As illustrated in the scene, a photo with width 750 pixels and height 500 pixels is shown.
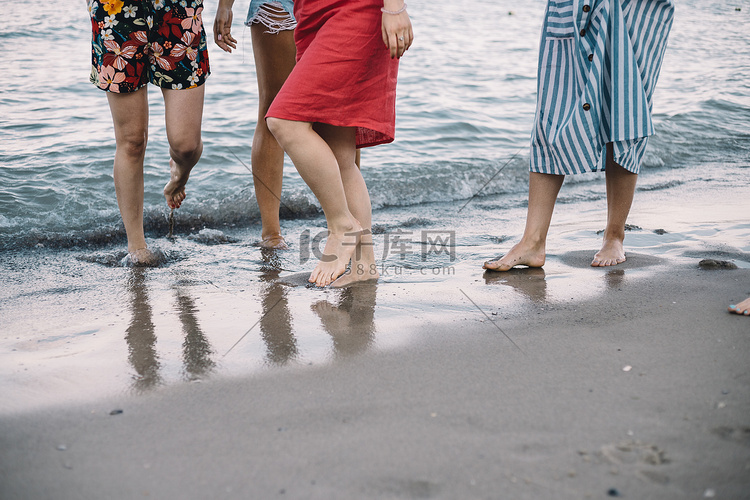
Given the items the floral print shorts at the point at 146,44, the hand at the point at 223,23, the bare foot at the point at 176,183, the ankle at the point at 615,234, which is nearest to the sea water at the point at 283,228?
the ankle at the point at 615,234

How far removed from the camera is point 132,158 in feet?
9.10

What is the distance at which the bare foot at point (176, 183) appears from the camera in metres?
2.99

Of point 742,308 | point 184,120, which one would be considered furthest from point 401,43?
point 742,308

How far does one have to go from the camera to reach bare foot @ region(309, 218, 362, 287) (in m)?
2.39

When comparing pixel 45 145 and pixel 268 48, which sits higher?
pixel 268 48

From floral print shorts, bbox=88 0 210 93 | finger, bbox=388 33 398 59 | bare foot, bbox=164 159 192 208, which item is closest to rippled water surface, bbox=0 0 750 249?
bare foot, bbox=164 159 192 208

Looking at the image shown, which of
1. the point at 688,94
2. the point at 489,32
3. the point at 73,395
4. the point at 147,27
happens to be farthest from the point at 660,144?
the point at 489,32

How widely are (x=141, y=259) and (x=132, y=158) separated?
0.46 m

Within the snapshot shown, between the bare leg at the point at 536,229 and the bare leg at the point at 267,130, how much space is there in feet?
3.92

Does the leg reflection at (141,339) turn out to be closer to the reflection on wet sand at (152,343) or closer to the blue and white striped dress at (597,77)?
the reflection on wet sand at (152,343)

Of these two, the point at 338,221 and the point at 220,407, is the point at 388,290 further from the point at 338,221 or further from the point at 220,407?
the point at 220,407

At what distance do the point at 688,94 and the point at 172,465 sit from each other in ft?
25.7

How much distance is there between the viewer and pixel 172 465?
4.09 ft

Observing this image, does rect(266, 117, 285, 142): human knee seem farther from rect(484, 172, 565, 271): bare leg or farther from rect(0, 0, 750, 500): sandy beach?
rect(484, 172, 565, 271): bare leg
